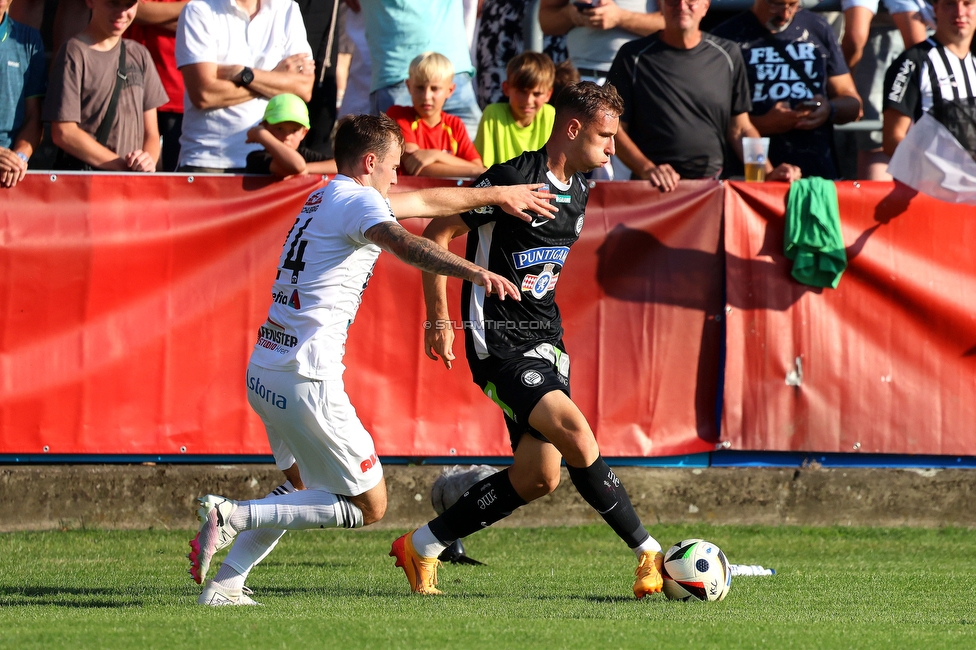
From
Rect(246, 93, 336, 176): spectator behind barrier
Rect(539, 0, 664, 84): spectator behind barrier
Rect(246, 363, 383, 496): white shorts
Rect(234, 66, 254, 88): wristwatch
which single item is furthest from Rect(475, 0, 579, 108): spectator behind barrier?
Rect(246, 363, 383, 496): white shorts

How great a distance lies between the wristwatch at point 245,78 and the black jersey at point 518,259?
3141mm

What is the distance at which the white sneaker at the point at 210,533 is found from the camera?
221 inches

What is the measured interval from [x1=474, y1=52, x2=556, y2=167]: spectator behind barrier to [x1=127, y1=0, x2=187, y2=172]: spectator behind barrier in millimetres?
2311

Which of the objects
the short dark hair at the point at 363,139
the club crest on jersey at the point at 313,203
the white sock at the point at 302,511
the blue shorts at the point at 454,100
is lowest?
the white sock at the point at 302,511

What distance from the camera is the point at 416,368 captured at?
351 inches

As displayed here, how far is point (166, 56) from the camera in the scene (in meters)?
10.1

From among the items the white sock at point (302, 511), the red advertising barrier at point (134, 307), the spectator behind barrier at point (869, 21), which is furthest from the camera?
the spectator behind barrier at point (869, 21)

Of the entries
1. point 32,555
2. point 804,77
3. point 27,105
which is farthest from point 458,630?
point 804,77

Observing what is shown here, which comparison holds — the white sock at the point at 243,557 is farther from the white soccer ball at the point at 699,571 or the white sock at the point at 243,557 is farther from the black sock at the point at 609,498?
the white soccer ball at the point at 699,571

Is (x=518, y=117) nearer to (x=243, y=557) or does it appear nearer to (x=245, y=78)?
(x=245, y=78)

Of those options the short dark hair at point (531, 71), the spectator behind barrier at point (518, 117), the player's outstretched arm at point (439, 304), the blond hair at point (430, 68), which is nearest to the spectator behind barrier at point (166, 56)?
the blond hair at point (430, 68)

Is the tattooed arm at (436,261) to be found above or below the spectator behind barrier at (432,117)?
above

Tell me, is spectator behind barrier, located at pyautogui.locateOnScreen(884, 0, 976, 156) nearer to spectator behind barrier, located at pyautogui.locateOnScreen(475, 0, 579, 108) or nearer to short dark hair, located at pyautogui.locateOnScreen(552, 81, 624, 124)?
spectator behind barrier, located at pyautogui.locateOnScreen(475, 0, 579, 108)

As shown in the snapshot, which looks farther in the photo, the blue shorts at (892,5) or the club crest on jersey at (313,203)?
the blue shorts at (892,5)
